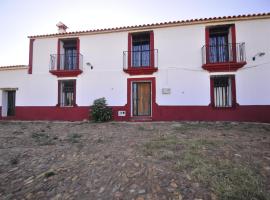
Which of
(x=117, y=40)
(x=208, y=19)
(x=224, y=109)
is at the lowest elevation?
(x=224, y=109)

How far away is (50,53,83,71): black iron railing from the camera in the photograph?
38.7ft

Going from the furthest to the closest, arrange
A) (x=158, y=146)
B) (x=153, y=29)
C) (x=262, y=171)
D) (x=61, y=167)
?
(x=153, y=29) → (x=158, y=146) → (x=61, y=167) → (x=262, y=171)

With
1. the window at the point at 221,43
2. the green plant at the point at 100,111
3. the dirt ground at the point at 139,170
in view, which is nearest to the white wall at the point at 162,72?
the window at the point at 221,43

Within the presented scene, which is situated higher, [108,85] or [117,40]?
[117,40]

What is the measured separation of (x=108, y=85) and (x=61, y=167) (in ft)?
25.7

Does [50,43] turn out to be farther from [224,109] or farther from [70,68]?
[224,109]

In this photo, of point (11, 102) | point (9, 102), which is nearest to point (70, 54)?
point (11, 102)

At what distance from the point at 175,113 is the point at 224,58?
446 centimetres

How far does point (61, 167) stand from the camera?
12.7 ft

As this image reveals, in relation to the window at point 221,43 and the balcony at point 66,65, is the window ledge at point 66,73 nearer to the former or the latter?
the balcony at point 66,65

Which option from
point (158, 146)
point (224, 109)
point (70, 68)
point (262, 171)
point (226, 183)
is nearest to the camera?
point (226, 183)

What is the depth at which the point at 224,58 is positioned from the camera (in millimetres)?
10609

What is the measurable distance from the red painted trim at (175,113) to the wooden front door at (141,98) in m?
0.95

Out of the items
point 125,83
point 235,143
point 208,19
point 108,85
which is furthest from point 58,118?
point 208,19
